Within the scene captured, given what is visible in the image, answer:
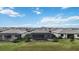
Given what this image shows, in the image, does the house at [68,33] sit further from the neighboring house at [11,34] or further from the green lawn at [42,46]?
the neighboring house at [11,34]

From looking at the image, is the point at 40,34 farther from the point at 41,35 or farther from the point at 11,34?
the point at 11,34

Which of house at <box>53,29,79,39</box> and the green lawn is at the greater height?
house at <box>53,29,79,39</box>

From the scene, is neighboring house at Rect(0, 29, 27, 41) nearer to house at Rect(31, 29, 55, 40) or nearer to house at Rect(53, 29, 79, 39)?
house at Rect(31, 29, 55, 40)

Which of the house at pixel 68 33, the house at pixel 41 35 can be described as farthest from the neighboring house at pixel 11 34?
the house at pixel 68 33

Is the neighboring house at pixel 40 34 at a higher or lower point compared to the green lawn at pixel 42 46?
higher

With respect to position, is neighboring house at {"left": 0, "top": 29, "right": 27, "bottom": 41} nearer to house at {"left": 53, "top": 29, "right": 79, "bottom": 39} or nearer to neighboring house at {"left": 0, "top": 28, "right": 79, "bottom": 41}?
neighboring house at {"left": 0, "top": 28, "right": 79, "bottom": 41}

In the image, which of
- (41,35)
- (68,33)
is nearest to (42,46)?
(41,35)

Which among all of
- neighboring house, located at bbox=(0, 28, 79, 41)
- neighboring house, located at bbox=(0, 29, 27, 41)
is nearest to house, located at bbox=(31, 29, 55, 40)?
neighboring house, located at bbox=(0, 28, 79, 41)

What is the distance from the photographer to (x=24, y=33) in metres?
3.32

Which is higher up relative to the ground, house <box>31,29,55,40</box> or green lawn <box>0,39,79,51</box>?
house <box>31,29,55,40</box>

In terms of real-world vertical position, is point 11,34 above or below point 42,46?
above

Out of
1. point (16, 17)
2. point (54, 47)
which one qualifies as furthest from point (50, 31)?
point (16, 17)
